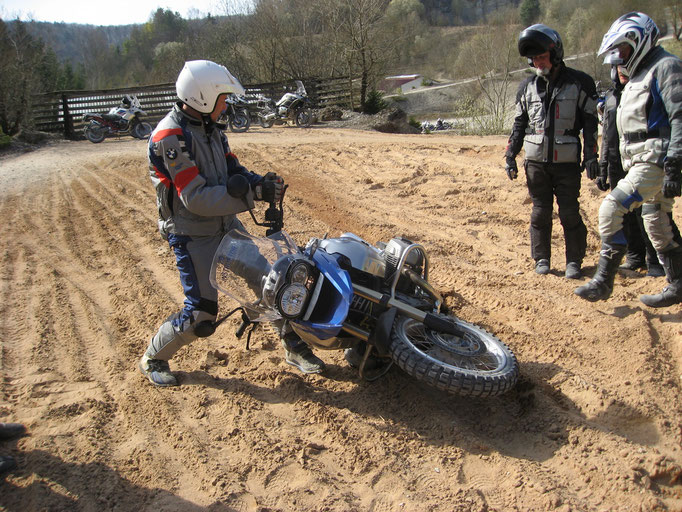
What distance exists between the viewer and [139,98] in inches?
861

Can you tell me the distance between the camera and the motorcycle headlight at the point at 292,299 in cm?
331

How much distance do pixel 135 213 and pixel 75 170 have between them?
12.6ft

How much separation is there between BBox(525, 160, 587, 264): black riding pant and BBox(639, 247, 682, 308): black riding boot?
0.93 metres

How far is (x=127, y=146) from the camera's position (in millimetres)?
15312

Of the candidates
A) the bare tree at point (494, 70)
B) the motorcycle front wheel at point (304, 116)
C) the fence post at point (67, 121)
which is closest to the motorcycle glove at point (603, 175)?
the bare tree at point (494, 70)

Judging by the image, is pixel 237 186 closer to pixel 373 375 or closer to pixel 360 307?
pixel 360 307

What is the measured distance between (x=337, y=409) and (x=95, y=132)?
16.2 meters

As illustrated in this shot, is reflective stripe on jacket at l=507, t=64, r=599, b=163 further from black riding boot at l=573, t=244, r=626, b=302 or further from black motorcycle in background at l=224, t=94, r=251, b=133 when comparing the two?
black motorcycle in background at l=224, t=94, r=251, b=133

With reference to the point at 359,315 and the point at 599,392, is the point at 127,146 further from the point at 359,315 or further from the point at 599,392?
the point at 599,392

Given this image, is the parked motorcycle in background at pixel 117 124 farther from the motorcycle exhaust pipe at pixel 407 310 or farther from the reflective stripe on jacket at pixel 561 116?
the motorcycle exhaust pipe at pixel 407 310

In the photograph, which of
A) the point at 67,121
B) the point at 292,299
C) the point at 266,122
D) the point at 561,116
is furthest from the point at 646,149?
the point at 67,121

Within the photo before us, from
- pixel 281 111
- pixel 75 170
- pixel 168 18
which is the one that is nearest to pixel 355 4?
pixel 281 111

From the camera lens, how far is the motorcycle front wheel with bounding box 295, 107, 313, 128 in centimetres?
1870

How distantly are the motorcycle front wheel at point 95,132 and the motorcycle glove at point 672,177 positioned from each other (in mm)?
16686
